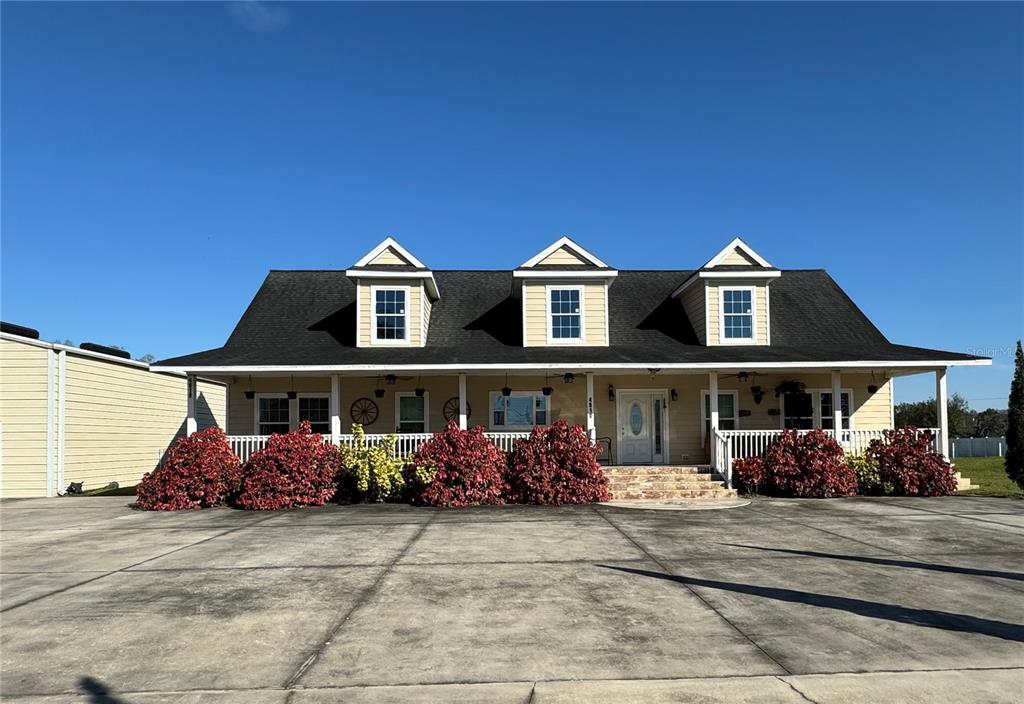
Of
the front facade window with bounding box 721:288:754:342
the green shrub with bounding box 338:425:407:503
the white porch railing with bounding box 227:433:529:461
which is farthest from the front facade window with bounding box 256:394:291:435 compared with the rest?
the front facade window with bounding box 721:288:754:342

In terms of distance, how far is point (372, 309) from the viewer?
18.5 m

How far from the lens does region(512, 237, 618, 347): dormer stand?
1861 cm

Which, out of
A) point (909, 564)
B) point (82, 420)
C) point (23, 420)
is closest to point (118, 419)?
point (82, 420)

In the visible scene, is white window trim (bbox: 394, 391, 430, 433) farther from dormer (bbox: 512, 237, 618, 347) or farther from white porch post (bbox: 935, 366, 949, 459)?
white porch post (bbox: 935, 366, 949, 459)

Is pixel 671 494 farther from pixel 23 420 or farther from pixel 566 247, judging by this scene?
pixel 23 420

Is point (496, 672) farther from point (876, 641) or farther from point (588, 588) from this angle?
point (876, 641)

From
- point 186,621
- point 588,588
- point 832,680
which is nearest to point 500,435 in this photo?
point 588,588

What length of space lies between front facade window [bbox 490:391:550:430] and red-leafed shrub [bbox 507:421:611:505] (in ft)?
12.1

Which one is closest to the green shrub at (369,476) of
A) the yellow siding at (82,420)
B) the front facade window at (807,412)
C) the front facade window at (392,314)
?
the front facade window at (392,314)

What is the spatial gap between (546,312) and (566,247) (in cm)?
199

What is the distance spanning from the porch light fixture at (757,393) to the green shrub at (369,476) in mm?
10274

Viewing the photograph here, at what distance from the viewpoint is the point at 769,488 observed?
53.2 ft

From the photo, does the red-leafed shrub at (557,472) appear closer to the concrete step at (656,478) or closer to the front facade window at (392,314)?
the concrete step at (656,478)

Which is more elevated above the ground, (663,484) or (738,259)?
(738,259)
